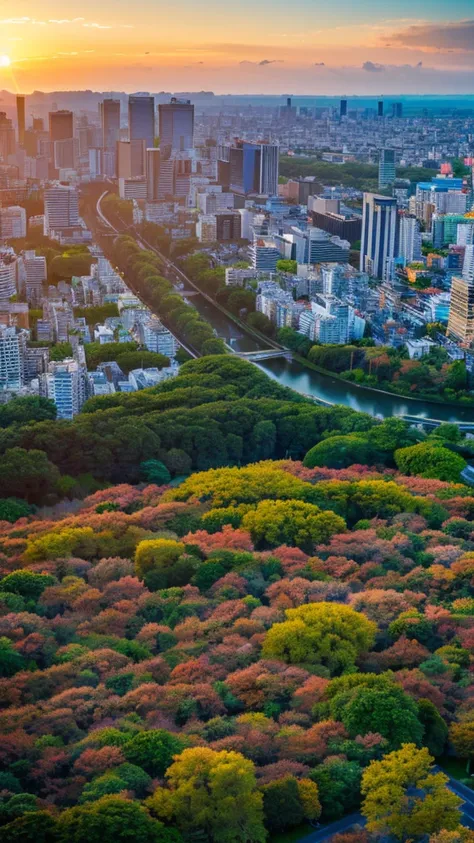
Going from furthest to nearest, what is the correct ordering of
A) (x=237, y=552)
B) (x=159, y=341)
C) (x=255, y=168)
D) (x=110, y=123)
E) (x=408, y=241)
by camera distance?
(x=110, y=123), (x=255, y=168), (x=408, y=241), (x=159, y=341), (x=237, y=552)

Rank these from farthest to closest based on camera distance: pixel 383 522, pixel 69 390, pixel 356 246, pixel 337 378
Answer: pixel 356 246 < pixel 337 378 < pixel 69 390 < pixel 383 522

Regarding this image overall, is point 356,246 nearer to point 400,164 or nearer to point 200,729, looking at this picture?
point 400,164

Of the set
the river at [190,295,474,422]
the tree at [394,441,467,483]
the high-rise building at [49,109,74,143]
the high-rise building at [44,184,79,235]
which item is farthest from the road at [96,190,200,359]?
the tree at [394,441,467,483]

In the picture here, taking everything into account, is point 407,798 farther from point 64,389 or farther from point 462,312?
point 462,312

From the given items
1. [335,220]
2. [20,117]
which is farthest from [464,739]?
[20,117]

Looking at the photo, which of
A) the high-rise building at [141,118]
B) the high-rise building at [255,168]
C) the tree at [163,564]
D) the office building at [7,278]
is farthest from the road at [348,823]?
the high-rise building at [141,118]

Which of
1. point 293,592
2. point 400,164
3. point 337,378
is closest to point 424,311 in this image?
point 337,378
